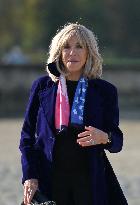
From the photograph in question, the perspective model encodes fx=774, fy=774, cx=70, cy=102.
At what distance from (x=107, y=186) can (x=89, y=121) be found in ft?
1.23

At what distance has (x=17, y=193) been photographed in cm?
874

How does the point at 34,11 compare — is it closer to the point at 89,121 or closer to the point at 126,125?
the point at 126,125

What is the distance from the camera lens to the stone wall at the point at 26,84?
23953 millimetres

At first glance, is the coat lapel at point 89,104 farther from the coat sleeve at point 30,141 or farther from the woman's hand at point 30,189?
the woman's hand at point 30,189

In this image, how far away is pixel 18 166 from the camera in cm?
1107

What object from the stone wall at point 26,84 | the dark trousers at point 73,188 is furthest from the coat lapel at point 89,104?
the stone wall at point 26,84

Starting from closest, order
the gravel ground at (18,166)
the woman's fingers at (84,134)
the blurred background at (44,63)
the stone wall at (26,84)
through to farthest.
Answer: the woman's fingers at (84,134), the gravel ground at (18,166), the blurred background at (44,63), the stone wall at (26,84)

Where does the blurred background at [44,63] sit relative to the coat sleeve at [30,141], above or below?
above

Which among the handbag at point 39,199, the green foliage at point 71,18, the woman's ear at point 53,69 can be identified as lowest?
the handbag at point 39,199

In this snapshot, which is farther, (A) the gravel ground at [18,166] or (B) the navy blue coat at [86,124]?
(A) the gravel ground at [18,166]

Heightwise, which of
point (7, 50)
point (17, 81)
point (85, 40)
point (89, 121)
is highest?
point (7, 50)

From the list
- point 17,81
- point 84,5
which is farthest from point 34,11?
point 17,81

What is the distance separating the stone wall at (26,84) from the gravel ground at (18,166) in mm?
6010

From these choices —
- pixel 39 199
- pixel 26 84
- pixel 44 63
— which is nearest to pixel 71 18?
pixel 44 63
